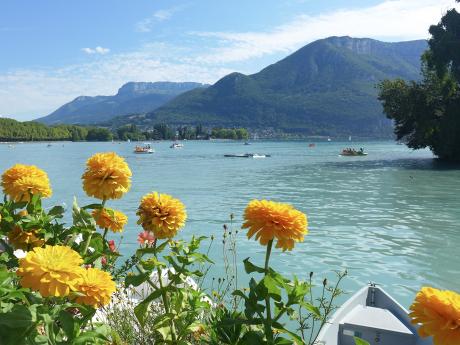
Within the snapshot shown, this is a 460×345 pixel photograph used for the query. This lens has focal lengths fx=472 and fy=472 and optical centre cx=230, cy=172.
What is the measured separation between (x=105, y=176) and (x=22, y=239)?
67 centimetres

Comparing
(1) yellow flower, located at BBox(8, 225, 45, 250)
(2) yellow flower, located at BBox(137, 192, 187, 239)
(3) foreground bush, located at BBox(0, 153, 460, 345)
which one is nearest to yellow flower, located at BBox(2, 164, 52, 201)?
(3) foreground bush, located at BBox(0, 153, 460, 345)

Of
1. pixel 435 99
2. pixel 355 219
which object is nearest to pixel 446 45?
pixel 435 99

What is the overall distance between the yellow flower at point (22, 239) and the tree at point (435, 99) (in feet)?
149

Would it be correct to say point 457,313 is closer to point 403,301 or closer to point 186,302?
point 186,302

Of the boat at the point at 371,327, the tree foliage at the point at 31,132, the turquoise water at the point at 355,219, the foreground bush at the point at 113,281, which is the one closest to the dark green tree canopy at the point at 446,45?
the turquoise water at the point at 355,219

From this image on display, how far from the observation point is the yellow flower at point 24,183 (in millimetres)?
2896

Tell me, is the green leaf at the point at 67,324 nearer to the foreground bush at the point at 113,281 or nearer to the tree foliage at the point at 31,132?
the foreground bush at the point at 113,281

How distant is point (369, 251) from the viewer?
13383 mm

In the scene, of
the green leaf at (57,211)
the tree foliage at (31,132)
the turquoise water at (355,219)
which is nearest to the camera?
the green leaf at (57,211)

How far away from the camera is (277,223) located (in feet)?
7.29

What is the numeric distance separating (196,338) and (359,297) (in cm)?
361

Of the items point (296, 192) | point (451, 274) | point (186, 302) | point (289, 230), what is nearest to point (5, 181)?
point (186, 302)

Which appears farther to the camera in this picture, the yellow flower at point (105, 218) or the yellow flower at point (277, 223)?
the yellow flower at point (105, 218)

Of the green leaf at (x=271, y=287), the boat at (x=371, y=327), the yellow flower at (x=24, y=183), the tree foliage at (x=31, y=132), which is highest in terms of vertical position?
the tree foliage at (x=31, y=132)
